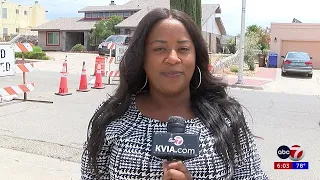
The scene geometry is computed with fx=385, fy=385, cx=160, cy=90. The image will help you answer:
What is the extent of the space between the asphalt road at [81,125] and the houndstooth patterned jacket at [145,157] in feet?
5.88

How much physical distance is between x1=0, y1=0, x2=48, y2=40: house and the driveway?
4852 cm

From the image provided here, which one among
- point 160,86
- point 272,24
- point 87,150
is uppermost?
point 272,24

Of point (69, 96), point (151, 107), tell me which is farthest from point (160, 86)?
point (69, 96)

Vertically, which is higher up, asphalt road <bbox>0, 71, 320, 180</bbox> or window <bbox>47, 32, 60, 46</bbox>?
window <bbox>47, 32, 60, 46</bbox>

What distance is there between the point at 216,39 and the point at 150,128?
44.3m

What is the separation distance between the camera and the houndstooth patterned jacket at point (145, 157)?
1628 mm

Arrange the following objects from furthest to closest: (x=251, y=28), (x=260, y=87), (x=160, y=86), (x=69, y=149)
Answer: (x=251, y=28) → (x=260, y=87) → (x=69, y=149) → (x=160, y=86)

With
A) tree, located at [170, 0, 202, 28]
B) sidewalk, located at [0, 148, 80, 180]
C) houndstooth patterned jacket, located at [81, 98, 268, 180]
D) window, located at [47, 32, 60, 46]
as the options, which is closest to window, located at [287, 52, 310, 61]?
tree, located at [170, 0, 202, 28]

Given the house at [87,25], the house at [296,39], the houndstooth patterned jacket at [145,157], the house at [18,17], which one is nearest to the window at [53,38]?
the house at [87,25]

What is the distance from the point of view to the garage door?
2823cm

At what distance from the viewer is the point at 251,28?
4438 centimetres

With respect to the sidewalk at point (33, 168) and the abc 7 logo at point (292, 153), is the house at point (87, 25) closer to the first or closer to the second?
the sidewalk at point (33, 168)

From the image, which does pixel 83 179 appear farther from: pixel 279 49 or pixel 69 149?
pixel 279 49

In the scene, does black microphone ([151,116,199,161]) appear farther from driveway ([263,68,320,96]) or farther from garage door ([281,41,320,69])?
garage door ([281,41,320,69])
